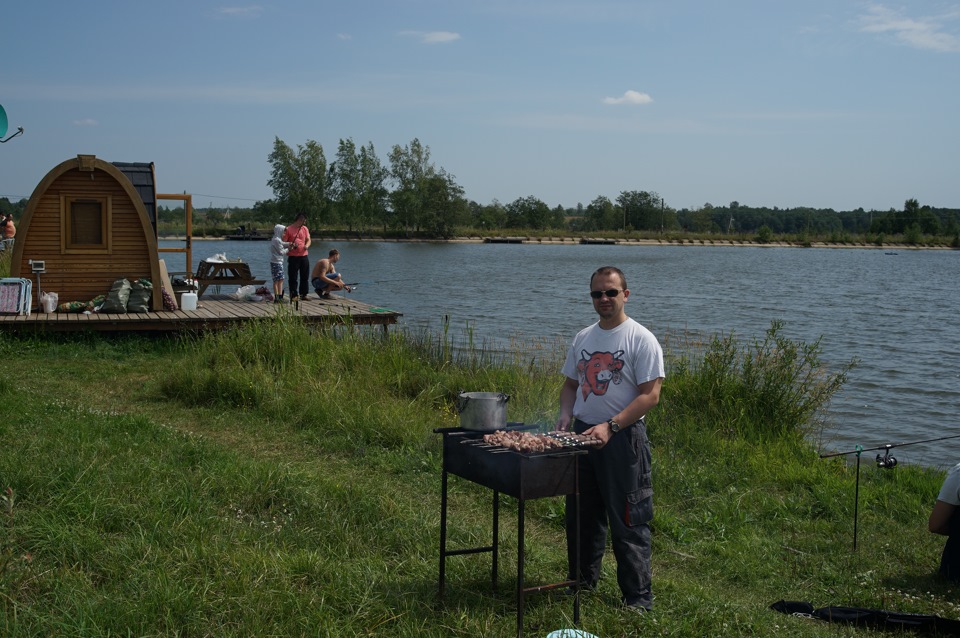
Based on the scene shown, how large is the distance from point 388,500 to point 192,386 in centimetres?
451

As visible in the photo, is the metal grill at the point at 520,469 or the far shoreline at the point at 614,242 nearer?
the metal grill at the point at 520,469

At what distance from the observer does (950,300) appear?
3778cm

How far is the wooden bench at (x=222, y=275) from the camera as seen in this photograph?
17344 mm

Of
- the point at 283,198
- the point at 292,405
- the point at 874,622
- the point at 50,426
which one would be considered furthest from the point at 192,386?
the point at 283,198

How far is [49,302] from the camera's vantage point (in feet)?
43.9

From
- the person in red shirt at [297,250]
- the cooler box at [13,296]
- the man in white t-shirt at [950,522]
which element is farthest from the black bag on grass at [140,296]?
the man in white t-shirt at [950,522]

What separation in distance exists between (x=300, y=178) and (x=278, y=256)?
92.1 metres

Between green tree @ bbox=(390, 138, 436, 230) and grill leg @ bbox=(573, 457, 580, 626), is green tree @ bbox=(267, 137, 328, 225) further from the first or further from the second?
grill leg @ bbox=(573, 457, 580, 626)

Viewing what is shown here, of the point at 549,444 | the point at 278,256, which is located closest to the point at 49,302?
the point at 278,256

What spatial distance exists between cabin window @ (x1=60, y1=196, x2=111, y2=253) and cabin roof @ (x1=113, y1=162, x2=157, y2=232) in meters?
1.16

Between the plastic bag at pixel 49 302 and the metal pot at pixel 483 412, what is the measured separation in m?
10.9

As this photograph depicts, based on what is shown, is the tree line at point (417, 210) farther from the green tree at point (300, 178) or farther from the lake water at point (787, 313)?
the lake water at point (787, 313)

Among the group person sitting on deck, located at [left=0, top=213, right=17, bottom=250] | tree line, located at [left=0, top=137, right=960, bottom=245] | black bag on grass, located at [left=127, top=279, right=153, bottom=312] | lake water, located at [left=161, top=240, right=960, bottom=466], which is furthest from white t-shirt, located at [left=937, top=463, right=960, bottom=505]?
tree line, located at [left=0, top=137, right=960, bottom=245]

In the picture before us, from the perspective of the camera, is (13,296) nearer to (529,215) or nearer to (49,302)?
(49,302)
